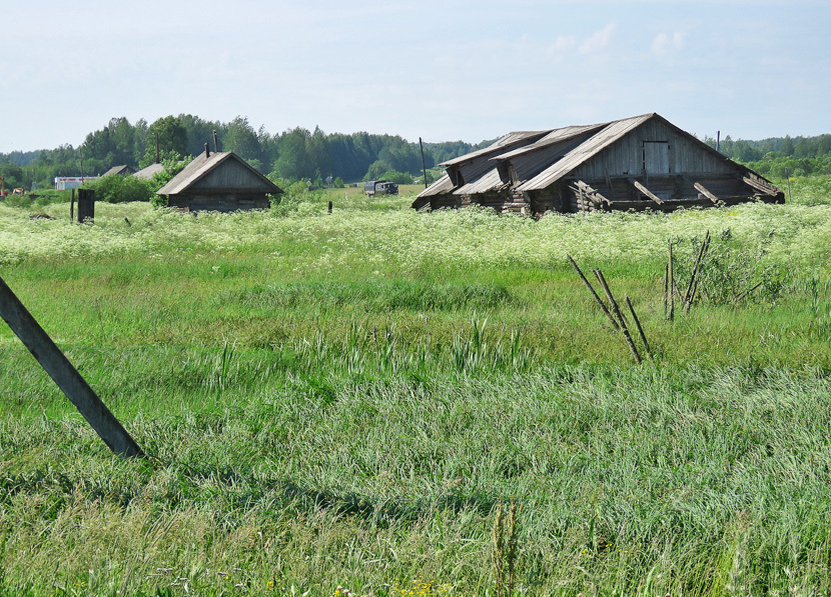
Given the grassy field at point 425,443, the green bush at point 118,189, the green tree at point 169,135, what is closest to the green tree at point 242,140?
the green tree at point 169,135

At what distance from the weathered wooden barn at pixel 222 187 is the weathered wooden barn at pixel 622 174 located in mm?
13137

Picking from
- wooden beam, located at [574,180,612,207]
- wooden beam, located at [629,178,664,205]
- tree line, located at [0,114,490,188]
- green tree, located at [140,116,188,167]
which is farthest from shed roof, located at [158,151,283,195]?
tree line, located at [0,114,490,188]

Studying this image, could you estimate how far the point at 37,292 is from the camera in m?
12.7

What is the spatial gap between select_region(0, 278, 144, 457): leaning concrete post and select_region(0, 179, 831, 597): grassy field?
0.19 metres

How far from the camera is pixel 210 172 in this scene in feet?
118

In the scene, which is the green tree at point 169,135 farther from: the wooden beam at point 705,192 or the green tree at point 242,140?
the wooden beam at point 705,192

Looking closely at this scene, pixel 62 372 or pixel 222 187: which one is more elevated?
pixel 222 187

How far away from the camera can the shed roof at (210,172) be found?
35438 millimetres

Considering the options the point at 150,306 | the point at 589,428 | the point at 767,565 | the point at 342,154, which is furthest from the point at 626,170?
the point at 342,154

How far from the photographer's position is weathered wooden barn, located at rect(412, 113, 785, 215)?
85.8 ft

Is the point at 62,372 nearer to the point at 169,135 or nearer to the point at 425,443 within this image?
the point at 425,443

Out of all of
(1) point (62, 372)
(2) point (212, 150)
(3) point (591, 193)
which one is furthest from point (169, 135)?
(1) point (62, 372)

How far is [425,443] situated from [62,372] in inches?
97.8

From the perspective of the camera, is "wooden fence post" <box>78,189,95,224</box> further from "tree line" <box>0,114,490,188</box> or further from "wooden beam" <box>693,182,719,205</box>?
"tree line" <box>0,114,490,188</box>
